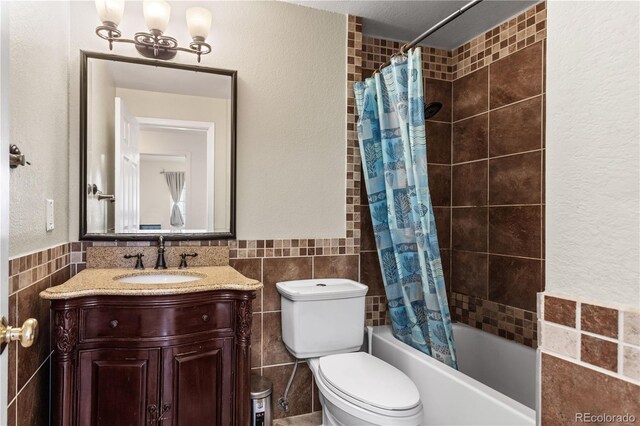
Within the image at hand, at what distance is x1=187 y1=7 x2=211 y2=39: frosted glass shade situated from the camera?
199 cm

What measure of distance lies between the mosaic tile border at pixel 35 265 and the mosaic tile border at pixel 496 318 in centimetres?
236

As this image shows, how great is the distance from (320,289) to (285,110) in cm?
103

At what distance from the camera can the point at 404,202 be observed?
2.13 metres

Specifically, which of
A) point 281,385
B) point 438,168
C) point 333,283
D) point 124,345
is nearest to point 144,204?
point 124,345

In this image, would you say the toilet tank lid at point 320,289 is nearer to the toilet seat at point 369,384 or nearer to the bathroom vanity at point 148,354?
the toilet seat at point 369,384

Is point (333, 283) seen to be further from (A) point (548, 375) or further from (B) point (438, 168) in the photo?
(A) point (548, 375)

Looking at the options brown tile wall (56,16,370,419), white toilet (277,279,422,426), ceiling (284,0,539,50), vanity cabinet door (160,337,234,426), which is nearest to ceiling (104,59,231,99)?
ceiling (284,0,539,50)

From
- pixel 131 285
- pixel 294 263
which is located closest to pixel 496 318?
pixel 294 263

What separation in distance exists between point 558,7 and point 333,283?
1.77 m

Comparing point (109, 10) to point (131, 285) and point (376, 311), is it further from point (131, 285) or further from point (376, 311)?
point (376, 311)

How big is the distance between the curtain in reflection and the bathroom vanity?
581 millimetres

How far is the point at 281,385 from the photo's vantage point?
2277mm

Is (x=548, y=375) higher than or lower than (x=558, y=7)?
lower

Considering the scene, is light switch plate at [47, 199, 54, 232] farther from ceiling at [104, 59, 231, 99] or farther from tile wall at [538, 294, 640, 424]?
tile wall at [538, 294, 640, 424]
